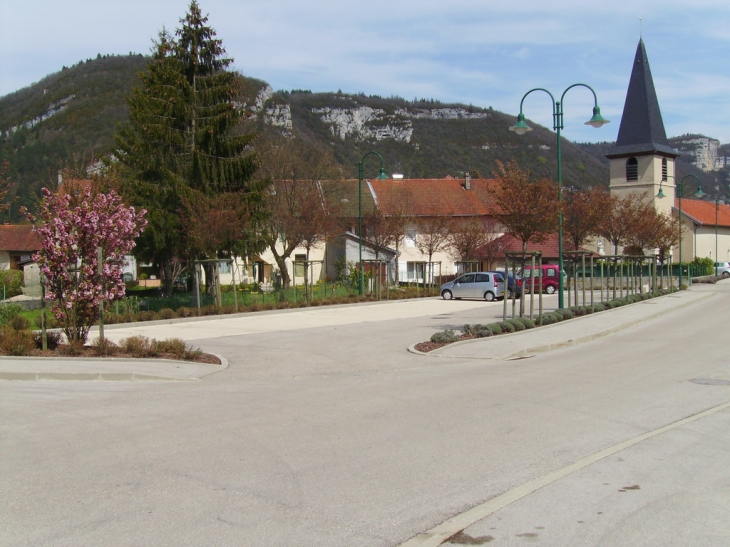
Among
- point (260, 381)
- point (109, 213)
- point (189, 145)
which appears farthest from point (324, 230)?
point (260, 381)

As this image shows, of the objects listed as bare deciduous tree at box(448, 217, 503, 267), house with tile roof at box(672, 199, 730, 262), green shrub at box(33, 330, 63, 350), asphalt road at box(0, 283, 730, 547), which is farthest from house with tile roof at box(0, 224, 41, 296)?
house with tile roof at box(672, 199, 730, 262)

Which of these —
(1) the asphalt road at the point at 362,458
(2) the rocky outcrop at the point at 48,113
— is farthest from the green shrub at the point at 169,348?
(2) the rocky outcrop at the point at 48,113

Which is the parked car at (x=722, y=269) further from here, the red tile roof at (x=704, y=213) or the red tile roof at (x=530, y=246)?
the red tile roof at (x=530, y=246)

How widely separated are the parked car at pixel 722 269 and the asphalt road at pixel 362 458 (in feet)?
215

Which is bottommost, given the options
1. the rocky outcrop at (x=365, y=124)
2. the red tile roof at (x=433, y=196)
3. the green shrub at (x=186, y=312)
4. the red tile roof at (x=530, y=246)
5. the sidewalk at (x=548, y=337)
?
the sidewalk at (x=548, y=337)

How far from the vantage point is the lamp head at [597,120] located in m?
22.0

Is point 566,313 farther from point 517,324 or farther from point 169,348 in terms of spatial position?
point 169,348

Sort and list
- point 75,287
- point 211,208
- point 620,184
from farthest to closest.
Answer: point 620,184 < point 211,208 < point 75,287

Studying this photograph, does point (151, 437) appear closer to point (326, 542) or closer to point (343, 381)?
point (326, 542)

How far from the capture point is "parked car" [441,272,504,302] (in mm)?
38406

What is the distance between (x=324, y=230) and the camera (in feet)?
129

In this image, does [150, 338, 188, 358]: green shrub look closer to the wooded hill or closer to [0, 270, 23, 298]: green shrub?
[0, 270, 23, 298]: green shrub

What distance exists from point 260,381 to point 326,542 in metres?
8.14

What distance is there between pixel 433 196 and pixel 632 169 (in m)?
22.5
